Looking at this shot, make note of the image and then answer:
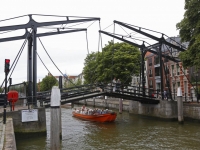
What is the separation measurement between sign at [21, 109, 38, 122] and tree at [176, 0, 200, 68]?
1066 centimetres

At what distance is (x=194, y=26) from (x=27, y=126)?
42.6ft

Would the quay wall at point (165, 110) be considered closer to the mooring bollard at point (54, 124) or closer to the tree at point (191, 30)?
the tree at point (191, 30)

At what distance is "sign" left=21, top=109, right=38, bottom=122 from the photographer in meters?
13.8

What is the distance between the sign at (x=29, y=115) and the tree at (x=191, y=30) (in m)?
10.7

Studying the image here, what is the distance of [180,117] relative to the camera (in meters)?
18.9

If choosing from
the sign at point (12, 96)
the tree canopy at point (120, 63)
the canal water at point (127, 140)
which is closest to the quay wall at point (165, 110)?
the canal water at point (127, 140)

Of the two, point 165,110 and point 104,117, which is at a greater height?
point 165,110

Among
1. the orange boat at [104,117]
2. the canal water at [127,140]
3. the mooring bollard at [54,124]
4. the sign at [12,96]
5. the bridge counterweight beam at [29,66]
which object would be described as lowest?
the canal water at [127,140]

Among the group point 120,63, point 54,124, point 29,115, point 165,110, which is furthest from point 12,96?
point 120,63

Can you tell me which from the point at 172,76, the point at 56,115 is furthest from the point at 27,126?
the point at 172,76

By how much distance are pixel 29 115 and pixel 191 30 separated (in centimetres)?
1261

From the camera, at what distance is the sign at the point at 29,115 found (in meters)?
13.8

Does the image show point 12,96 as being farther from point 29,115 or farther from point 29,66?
point 29,66

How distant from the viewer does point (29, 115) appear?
45.7 feet
